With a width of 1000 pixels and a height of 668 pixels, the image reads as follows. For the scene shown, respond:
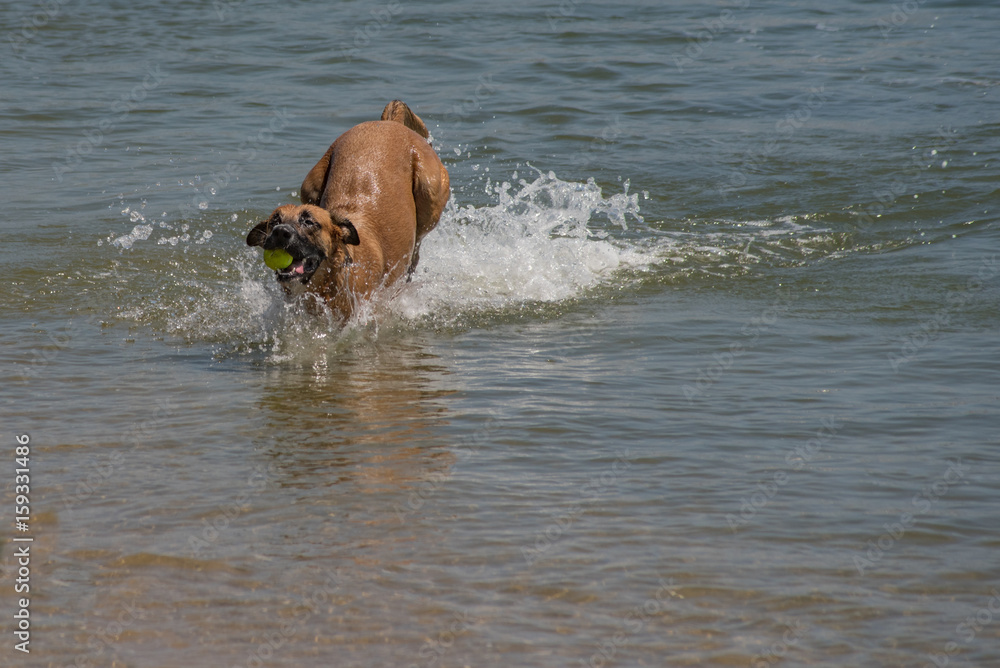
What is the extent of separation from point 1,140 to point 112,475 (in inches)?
351

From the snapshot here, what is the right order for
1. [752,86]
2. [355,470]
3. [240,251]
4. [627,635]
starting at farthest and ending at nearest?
[752,86]
[240,251]
[355,470]
[627,635]

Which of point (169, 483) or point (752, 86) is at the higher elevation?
point (752, 86)

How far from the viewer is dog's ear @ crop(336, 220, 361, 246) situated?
662cm

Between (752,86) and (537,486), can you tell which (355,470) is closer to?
(537,486)

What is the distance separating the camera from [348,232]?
262 inches

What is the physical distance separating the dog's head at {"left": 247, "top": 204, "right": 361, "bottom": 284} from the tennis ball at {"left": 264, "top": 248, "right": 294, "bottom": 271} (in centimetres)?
3

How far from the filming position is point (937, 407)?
5453 millimetres

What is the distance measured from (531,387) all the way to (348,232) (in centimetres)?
159

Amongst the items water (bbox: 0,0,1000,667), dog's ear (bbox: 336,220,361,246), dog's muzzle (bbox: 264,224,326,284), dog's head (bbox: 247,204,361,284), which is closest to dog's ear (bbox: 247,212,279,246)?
dog's head (bbox: 247,204,361,284)

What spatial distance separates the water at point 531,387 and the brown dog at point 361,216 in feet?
0.98

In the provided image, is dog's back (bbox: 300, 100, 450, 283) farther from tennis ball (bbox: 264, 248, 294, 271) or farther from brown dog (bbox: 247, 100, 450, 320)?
tennis ball (bbox: 264, 248, 294, 271)

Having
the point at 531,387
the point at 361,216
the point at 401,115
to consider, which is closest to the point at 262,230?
the point at 361,216

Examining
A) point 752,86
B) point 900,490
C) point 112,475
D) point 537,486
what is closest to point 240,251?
A: point 112,475

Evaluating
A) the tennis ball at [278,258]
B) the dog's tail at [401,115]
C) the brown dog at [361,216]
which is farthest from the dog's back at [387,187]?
the tennis ball at [278,258]
